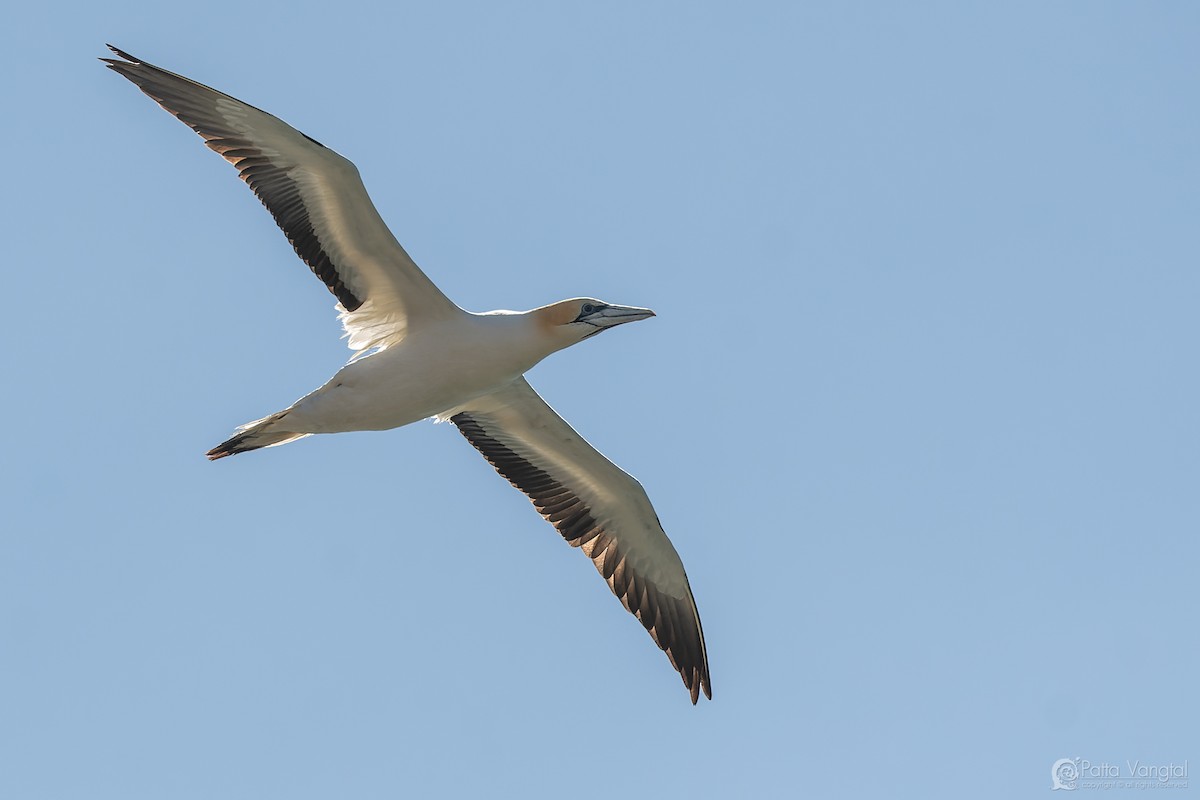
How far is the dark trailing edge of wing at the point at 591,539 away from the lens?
1694cm

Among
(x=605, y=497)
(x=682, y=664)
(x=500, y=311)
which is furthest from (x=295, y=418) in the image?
(x=682, y=664)

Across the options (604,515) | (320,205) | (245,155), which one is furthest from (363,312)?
(604,515)

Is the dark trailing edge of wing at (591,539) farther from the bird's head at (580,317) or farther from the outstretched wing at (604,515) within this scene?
the bird's head at (580,317)

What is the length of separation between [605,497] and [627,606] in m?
Result: 1.15

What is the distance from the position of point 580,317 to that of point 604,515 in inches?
109

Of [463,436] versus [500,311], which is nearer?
[500,311]

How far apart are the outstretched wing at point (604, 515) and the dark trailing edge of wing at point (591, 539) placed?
0.03ft

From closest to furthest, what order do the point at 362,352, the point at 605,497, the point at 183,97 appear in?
the point at 183,97
the point at 362,352
the point at 605,497

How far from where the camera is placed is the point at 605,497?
1692 centimetres

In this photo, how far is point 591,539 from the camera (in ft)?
56.1

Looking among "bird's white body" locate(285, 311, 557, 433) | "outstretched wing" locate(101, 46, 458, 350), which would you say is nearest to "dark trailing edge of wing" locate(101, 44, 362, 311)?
"outstretched wing" locate(101, 46, 458, 350)

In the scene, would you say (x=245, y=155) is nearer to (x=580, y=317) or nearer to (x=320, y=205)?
(x=320, y=205)

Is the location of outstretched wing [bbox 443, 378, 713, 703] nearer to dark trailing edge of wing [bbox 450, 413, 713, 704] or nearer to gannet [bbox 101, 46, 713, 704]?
dark trailing edge of wing [bbox 450, 413, 713, 704]

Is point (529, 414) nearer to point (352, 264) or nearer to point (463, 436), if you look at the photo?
point (463, 436)
